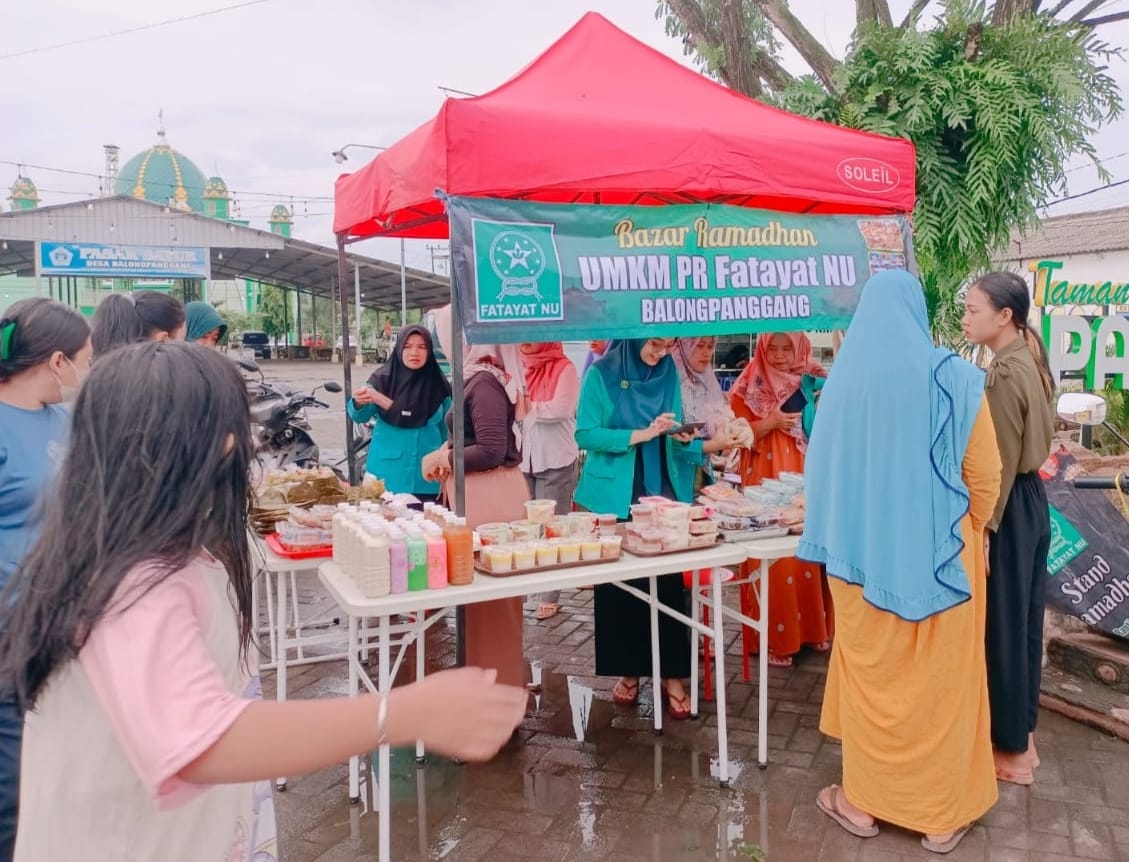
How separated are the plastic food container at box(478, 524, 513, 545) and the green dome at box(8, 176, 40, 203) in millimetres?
46353

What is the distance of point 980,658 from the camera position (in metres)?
2.99

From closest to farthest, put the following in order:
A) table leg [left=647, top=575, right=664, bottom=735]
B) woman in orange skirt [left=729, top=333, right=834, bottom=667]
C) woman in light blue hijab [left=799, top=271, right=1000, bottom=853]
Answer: woman in light blue hijab [left=799, top=271, right=1000, bottom=853], table leg [left=647, top=575, right=664, bottom=735], woman in orange skirt [left=729, top=333, right=834, bottom=667]

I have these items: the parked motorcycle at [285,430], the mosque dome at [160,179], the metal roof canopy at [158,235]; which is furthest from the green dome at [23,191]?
the parked motorcycle at [285,430]

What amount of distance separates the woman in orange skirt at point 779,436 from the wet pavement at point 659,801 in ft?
1.22

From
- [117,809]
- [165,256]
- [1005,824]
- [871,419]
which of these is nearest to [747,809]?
[1005,824]

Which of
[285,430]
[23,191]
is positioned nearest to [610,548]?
[285,430]

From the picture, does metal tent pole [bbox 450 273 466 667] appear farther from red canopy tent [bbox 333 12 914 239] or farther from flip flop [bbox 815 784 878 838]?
flip flop [bbox 815 784 878 838]

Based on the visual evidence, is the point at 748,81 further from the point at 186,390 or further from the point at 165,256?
the point at 165,256

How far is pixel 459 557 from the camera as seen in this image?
117 inches

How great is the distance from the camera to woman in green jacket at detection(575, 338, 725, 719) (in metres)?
3.97

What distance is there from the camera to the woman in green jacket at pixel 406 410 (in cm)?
465

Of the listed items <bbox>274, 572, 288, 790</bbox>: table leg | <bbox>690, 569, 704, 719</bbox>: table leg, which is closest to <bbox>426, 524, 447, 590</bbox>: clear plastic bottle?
<bbox>274, 572, 288, 790</bbox>: table leg

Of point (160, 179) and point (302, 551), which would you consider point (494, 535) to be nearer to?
point (302, 551)

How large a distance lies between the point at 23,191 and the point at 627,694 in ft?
152
